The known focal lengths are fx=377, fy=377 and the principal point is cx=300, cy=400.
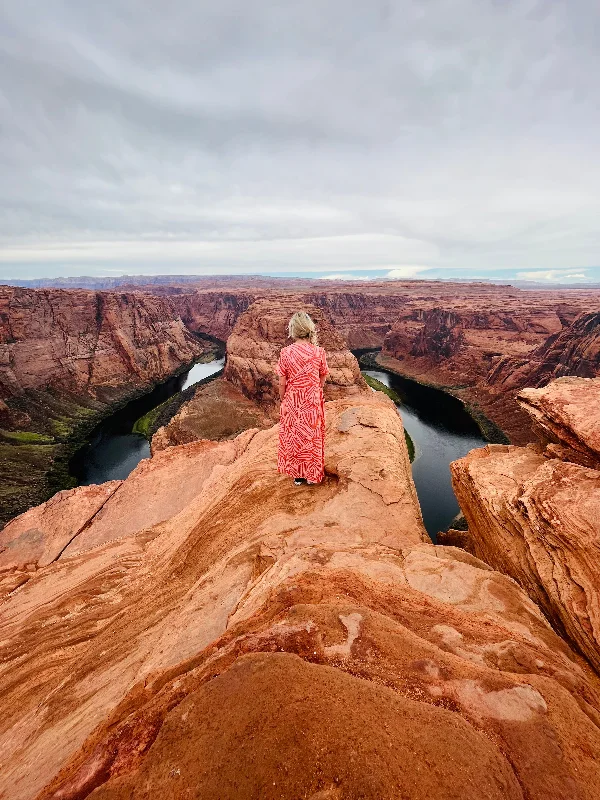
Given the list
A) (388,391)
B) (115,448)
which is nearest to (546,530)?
(115,448)

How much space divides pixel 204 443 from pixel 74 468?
29.7 m

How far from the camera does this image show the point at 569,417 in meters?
8.01

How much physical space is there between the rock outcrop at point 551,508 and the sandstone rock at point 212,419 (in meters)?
36.2

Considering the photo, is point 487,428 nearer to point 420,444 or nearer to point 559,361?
point 420,444

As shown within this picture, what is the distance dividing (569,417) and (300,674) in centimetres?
779

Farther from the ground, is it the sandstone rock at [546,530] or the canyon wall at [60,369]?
the sandstone rock at [546,530]

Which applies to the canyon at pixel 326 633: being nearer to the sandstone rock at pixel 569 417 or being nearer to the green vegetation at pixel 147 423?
the sandstone rock at pixel 569 417

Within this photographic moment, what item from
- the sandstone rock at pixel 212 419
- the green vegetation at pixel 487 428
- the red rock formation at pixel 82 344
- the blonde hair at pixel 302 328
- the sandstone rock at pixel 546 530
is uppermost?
the blonde hair at pixel 302 328

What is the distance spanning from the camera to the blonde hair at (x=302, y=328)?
328 inches

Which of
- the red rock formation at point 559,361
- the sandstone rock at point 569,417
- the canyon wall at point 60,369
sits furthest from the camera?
the red rock formation at point 559,361

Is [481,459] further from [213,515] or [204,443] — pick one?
[204,443]

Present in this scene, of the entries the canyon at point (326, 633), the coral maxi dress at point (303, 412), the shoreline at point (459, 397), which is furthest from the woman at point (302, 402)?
the shoreline at point (459, 397)

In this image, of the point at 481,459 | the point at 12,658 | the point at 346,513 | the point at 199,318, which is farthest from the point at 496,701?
the point at 199,318

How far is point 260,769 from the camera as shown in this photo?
7.82 feet
